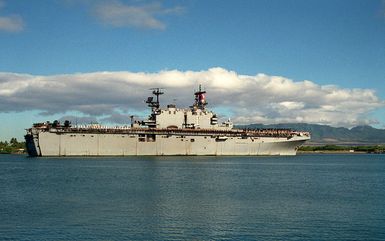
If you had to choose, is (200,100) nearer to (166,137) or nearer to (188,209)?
(166,137)

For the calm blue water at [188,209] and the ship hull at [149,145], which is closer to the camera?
the calm blue water at [188,209]

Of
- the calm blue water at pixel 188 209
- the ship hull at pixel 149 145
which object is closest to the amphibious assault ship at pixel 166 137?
the ship hull at pixel 149 145

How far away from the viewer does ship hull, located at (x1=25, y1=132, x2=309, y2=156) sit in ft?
299

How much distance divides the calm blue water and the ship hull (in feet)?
129

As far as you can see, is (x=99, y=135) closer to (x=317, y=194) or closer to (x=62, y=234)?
(x=317, y=194)

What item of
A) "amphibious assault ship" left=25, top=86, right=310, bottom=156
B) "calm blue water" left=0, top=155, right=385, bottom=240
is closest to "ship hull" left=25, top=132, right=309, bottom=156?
"amphibious assault ship" left=25, top=86, right=310, bottom=156

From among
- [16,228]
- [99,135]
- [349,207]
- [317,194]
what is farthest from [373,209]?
[99,135]

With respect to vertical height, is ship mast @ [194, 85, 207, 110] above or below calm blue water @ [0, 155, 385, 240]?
above

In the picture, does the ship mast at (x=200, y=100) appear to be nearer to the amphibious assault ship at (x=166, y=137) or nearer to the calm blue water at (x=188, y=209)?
the amphibious assault ship at (x=166, y=137)

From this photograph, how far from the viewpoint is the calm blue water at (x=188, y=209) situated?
25734 millimetres

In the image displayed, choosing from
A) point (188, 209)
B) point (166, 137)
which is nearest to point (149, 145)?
point (166, 137)

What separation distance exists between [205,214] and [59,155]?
2598 inches

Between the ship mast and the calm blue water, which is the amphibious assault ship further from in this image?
the calm blue water

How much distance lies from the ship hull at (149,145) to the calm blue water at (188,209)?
39308 mm
